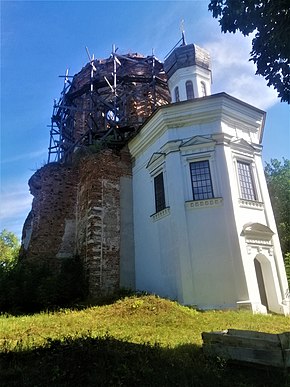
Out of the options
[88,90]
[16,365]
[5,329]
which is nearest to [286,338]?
[16,365]

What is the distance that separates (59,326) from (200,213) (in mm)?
7038

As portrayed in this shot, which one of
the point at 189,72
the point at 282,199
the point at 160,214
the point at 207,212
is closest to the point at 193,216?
the point at 207,212

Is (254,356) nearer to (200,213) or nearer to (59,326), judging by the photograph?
(59,326)

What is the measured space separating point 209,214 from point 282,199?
11.2 meters

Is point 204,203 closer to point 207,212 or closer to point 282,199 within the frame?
point 207,212

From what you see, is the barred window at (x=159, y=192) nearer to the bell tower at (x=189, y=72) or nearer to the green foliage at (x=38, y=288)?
the green foliage at (x=38, y=288)

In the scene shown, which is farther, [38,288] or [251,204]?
[251,204]

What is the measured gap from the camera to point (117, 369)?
4.84 m

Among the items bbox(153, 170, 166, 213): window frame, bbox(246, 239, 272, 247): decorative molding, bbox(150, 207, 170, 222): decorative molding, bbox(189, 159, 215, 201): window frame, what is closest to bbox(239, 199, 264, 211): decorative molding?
bbox(189, 159, 215, 201): window frame

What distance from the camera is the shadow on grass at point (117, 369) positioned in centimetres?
453

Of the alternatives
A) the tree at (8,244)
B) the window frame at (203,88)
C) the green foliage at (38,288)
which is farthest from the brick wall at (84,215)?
the tree at (8,244)

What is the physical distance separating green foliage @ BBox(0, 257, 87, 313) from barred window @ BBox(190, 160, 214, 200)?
6603 millimetres

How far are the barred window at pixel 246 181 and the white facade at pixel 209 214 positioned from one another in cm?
4

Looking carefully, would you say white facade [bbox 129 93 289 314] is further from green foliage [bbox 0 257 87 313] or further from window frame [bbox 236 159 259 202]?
green foliage [bbox 0 257 87 313]
